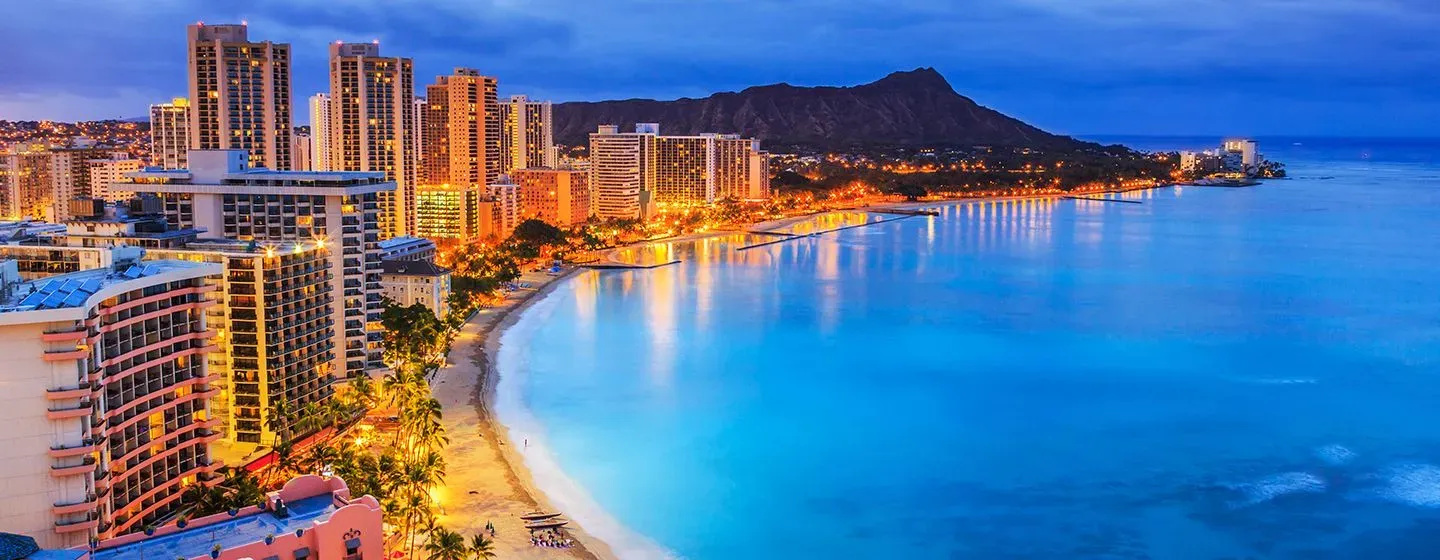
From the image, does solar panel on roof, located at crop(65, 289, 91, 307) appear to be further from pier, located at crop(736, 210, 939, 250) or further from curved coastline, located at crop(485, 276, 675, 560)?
pier, located at crop(736, 210, 939, 250)

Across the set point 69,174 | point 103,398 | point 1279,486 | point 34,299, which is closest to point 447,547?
point 103,398

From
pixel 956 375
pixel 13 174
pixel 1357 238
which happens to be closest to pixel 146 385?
pixel 956 375

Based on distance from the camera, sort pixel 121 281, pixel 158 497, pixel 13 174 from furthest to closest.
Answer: pixel 13 174 < pixel 158 497 < pixel 121 281

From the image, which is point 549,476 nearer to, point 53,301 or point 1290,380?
point 53,301

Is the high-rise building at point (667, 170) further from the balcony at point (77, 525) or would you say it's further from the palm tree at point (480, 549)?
the balcony at point (77, 525)

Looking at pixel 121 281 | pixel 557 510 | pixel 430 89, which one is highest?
pixel 430 89

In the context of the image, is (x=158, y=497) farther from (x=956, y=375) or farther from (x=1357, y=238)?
(x=1357, y=238)

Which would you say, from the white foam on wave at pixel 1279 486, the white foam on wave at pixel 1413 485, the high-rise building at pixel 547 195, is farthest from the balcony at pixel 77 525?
the high-rise building at pixel 547 195

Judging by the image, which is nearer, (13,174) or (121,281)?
(121,281)
